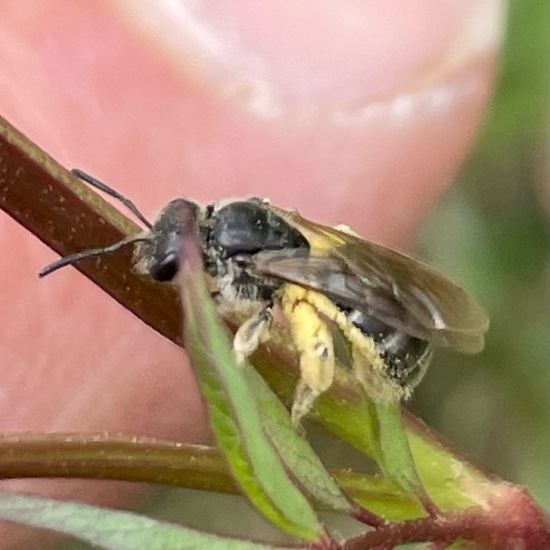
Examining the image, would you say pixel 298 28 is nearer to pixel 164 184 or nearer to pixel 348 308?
pixel 164 184

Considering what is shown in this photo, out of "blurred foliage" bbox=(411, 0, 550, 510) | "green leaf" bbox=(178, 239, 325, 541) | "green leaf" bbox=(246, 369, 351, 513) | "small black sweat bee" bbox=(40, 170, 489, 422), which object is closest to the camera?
"green leaf" bbox=(178, 239, 325, 541)

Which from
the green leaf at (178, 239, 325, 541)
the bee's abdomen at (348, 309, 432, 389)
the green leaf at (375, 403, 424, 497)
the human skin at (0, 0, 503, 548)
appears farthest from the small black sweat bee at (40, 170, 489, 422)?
the human skin at (0, 0, 503, 548)

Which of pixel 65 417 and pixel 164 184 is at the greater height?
pixel 164 184

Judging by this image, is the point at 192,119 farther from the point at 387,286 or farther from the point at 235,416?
the point at 235,416

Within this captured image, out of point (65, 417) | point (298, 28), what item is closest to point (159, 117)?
point (298, 28)

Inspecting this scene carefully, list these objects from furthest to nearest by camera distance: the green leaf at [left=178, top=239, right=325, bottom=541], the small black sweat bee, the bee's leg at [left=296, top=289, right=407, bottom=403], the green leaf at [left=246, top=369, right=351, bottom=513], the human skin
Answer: the human skin < the small black sweat bee < the bee's leg at [left=296, top=289, right=407, bottom=403] < the green leaf at [left=246, top=369, right=351, bottom=513] < the green leaf at [left=178, top=239, right=325, bottom=541]

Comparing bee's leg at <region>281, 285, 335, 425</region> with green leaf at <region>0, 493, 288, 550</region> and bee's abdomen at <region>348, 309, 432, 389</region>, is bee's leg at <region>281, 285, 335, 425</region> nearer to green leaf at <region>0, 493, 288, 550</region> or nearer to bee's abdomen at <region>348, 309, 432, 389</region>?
bee's abdomen at <region>348, 309, 432, 389</region>

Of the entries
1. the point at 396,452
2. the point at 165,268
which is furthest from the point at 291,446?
the point at 165,268
